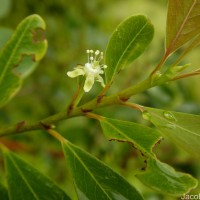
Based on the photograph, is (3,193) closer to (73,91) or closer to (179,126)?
(179,126)

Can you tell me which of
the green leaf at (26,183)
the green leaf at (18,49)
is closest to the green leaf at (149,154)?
the green leaf at (26,183)

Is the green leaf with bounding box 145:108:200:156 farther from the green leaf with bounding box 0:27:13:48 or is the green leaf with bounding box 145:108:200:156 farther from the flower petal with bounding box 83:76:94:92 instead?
the green leaf with bounding box 0:27:13:48

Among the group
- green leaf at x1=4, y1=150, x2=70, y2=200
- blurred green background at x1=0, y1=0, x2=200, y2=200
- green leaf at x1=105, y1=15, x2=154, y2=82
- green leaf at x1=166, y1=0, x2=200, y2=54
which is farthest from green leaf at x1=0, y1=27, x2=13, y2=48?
green leaf at x1=166, y1=0, x2=200, y2=54

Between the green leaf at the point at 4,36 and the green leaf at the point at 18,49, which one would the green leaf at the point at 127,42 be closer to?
the green leaf at the point at 18,49

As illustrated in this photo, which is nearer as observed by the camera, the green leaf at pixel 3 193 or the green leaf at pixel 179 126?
the green leaf at pixel 179 126

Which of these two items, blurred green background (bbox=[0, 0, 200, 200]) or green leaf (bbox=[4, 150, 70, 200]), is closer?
green leaf (bbox=[4, 150, 70, 200])

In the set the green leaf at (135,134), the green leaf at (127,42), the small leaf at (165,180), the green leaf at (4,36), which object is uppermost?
the green leaf at (4,36)
